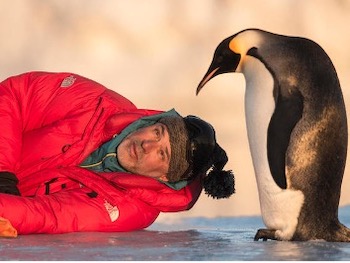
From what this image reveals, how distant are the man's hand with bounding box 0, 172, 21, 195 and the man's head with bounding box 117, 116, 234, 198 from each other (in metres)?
0.36

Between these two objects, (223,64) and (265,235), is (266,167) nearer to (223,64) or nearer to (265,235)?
(265,235)

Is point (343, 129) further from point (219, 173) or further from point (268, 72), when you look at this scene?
point (219, 173)

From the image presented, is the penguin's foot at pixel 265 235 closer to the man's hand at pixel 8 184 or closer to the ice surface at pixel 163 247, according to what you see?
the ice surface at pixel 163 247

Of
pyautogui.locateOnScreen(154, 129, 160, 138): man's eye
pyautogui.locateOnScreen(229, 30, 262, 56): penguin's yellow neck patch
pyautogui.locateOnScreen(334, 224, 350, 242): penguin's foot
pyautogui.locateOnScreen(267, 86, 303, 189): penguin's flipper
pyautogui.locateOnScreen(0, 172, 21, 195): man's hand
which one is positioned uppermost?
pyautogui.locateOnScreen(229, 30, 262, 56): penguin's yellow neck patch

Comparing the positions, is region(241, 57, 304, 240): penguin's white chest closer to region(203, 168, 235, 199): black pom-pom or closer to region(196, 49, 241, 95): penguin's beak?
region(196, 49, 241, 95): penguin's beak

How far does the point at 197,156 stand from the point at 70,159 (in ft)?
1.45

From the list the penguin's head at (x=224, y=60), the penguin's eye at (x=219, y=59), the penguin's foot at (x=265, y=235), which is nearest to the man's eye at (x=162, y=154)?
the penguin's head at (x=224, y=60)

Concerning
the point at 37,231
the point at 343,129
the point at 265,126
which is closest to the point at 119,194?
the point at 37,231

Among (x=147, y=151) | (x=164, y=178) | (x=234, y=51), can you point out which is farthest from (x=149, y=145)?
(x=234, y=51)

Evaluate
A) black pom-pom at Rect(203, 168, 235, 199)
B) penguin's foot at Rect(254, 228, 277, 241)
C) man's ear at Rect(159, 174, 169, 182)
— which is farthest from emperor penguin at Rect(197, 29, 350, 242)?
man's ear at Rect(159, 174, 169, 182)

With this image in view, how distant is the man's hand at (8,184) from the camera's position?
8.81 feet

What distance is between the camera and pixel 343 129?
247 centimetres

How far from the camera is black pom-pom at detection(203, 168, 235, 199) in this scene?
2.85m

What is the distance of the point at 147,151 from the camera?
→ 9.02 ft
